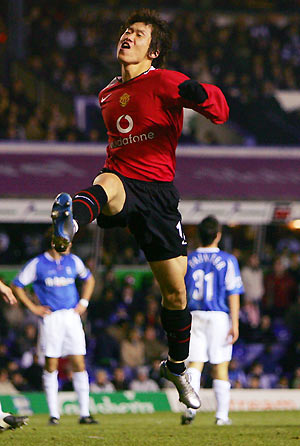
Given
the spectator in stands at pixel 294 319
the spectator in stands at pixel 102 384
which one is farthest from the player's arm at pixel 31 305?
the spectator in stands at pixel 294 319

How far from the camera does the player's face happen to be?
6477mm

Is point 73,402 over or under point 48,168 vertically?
under

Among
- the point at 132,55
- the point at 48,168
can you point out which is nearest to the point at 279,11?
the point at 48,168

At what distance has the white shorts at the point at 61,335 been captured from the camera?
10.1m

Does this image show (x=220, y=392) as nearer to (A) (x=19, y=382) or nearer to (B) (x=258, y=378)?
(A) (x=19, y=382)

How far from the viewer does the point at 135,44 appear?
6.55m

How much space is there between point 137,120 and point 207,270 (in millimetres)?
3630

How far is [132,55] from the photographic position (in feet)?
21.3

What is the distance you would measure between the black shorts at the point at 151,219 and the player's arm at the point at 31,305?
4.01m

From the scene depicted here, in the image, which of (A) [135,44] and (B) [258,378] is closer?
(A) [135,44]

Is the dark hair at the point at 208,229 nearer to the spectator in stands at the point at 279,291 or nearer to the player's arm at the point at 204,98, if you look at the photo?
the player's arm at the point at 204,98

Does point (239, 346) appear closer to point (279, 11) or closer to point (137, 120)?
point (137, 120)

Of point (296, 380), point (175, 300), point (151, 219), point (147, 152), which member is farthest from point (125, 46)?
point (296, 380)

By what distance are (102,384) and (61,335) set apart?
396 centimetres
